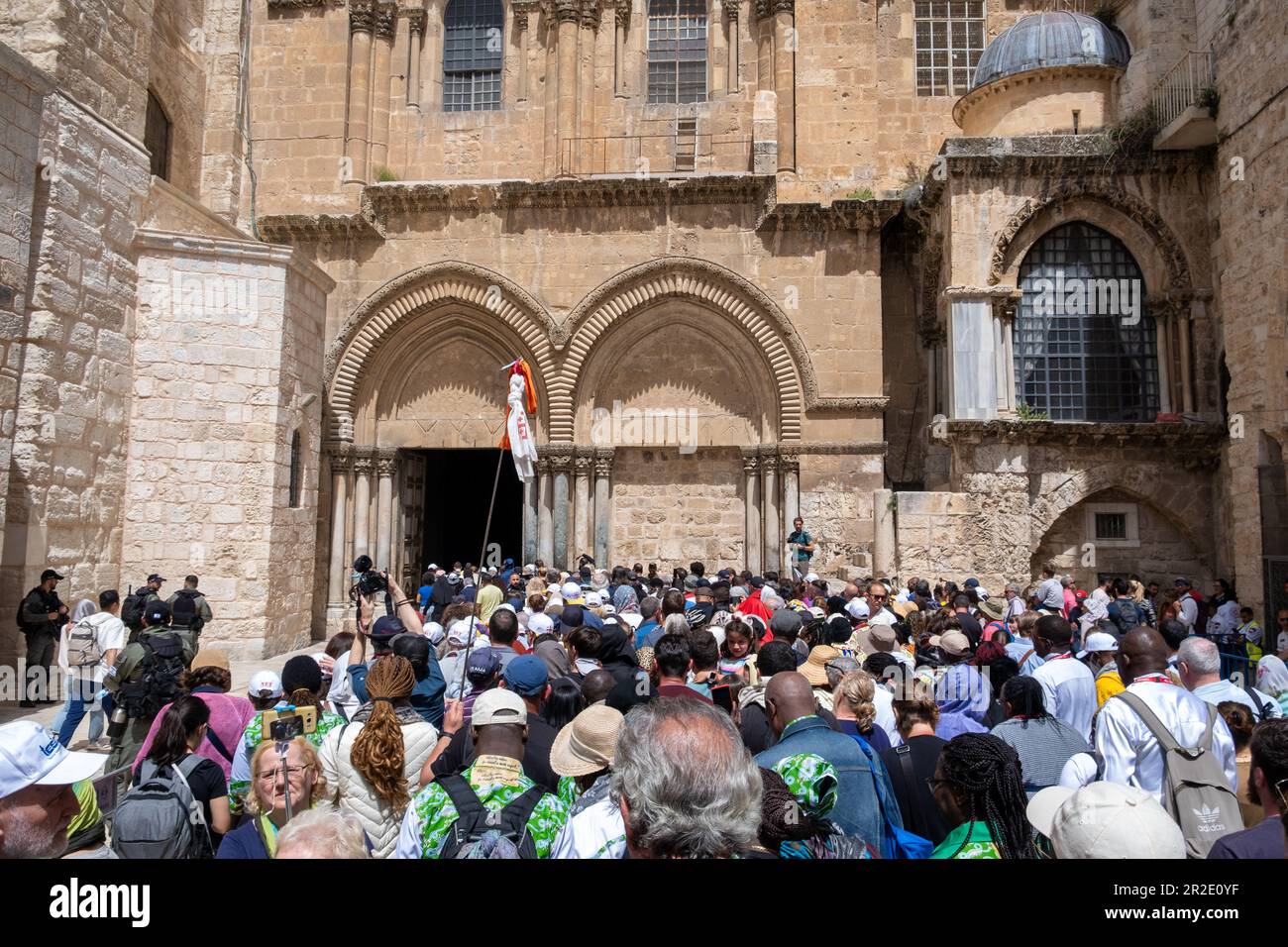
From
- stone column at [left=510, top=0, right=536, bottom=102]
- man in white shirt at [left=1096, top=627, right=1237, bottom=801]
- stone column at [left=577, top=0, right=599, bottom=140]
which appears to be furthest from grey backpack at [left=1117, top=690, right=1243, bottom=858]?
stone column at [left=510, top=0, right=536, bottom=102]

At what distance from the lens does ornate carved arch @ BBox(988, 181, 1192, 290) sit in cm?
1403

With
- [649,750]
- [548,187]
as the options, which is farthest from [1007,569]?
[649,750]

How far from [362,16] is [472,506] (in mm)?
11052

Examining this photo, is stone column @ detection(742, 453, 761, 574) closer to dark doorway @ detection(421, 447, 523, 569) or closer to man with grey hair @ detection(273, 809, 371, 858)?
dark doorway @ detection(421, 447, 523, 569)

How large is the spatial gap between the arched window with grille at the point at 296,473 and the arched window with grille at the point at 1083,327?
1144 centimetres

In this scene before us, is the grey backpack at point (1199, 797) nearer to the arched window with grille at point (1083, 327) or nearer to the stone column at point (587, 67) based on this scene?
the arched window with grille at point (1083, 327)

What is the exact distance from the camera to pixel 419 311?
53.6 ft

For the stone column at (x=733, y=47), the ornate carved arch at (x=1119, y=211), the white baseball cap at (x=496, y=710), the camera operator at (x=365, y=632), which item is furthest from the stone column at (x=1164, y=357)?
the white baseball cap at (x=496, y=710)

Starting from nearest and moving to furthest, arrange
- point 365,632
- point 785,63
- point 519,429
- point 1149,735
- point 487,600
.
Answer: point 1149,735 → point 365,632 → point 487,600 → point 519,429 → point 785,63

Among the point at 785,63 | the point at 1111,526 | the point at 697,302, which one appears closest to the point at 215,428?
the point at 697,302

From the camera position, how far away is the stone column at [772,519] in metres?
15.5

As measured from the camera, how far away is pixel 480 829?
2787 millimetres

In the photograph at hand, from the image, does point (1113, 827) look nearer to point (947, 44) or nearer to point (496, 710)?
point (496, 710)

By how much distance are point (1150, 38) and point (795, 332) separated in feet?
24.5
